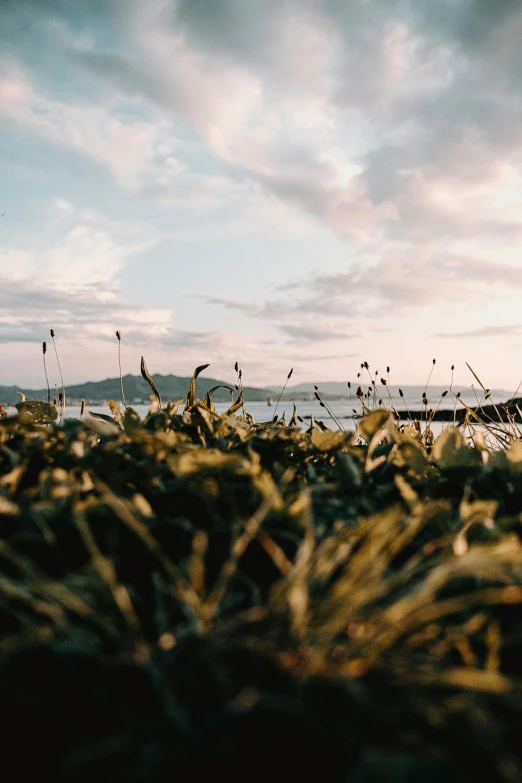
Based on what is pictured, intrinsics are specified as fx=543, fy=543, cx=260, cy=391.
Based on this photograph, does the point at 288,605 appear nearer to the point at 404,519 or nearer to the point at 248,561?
the point at 248,561

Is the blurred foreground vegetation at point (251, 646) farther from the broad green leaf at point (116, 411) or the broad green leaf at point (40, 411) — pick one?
the broad green leaf at point (116, 411)

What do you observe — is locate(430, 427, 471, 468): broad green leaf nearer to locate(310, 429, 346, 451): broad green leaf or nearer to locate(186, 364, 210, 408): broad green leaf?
locate(310, 429, 346, 451): broad green leaf

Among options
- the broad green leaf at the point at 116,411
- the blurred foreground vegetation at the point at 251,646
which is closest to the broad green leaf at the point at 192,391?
the broad green leaf at the point at 116,411

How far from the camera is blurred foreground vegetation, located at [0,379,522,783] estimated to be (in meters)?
0.72

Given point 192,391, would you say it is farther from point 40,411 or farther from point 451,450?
point 451,450

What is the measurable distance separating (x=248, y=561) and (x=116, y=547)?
0.91 ft

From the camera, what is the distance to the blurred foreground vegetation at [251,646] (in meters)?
0.72

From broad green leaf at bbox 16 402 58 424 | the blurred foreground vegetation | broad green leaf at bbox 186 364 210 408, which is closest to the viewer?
the blurred foreground vegetation

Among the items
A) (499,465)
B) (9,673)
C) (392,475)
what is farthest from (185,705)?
(499,465)

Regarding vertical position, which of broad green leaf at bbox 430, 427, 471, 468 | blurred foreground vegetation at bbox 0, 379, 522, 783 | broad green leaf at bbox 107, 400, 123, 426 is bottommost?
blurred foreground vegetation at bbox 0, 379, 522, 783

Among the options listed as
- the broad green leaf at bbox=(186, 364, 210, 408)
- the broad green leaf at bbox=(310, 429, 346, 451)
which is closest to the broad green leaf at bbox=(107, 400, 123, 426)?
the broad green leaf at bbox=(186, 364, 210, 408)

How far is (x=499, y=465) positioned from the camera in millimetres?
1664

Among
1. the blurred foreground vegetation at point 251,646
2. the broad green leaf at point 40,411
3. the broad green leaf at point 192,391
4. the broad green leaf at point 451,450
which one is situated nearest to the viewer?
the blurred foreground vegetation at point 251,646

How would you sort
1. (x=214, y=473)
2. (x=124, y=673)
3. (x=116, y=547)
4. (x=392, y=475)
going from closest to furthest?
(x=124, y=673), (x=116, y=547), (x=214, y=473), (x=392, y=475)
